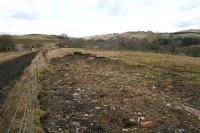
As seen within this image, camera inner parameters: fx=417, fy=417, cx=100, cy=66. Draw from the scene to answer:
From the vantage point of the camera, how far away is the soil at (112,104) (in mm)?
21438

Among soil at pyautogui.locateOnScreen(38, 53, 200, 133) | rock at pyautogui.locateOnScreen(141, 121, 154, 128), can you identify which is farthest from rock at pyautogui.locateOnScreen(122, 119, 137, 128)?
rock at pyautogui.locateOnScreen(141, 121, 154, 128)

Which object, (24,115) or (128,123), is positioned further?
(128,123)

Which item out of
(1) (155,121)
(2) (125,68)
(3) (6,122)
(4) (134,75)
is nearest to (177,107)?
(1) (155,121)

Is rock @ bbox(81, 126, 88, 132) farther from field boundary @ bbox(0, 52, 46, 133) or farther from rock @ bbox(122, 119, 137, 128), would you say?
field boundary @ bbox(0, 52, 46, 133)

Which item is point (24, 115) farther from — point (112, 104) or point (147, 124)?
point (112, 104)

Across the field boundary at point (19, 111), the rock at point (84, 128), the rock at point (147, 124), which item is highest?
the field boundary at point (19, 111)

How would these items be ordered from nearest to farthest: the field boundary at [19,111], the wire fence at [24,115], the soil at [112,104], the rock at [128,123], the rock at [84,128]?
the wire fence at [24,115] → the field boundary at [19,111] → the rock at [84,128] → the soil at [112,104] → the rock at [128,123]

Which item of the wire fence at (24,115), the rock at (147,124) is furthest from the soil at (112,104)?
the wire fence at (24,115)

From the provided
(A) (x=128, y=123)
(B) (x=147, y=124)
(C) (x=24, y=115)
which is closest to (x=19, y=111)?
(C) (x=24, y=115)

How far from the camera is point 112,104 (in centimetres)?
Result: 2577

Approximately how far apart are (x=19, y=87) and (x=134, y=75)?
50.3ft

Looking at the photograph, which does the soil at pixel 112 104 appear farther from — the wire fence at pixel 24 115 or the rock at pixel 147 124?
the wire fence at pixel 24 115

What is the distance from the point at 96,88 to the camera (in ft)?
103

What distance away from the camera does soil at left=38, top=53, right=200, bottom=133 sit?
21.4 metres
